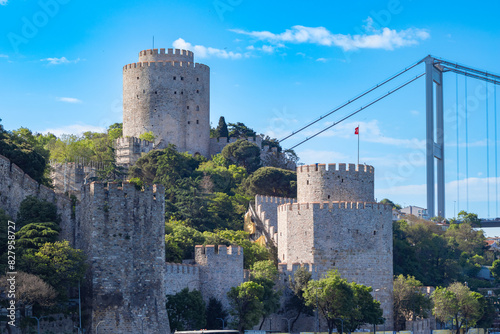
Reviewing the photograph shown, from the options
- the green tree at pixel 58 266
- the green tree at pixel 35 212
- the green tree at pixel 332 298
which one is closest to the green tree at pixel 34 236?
the green tree at pixel 58 266

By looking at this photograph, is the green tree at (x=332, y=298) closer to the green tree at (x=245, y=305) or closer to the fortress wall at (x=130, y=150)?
the green tree at (x=245, y=305)

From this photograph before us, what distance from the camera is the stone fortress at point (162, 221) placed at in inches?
1550

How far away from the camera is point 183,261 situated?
1896 inches

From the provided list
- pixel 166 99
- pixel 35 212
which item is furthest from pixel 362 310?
pixel 166 99

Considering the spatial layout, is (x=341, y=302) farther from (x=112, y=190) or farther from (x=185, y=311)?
(x=112, y=190)

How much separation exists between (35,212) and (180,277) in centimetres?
745

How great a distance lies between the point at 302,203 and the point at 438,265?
23078mm

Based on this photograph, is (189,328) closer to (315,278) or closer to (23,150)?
(315,278)

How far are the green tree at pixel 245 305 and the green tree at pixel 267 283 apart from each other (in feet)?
2.34

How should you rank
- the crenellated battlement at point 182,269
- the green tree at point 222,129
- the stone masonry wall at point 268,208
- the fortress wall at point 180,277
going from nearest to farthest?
1. the fortress wall at point 180,277
2. the crenellated battlement at point 182,269
3. the stone masonry wall at point 268,208
4. the green tree at point 222,129

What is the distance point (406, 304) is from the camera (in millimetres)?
53469

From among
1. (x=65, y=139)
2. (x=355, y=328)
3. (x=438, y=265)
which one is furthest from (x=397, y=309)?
(x=65, y=139)

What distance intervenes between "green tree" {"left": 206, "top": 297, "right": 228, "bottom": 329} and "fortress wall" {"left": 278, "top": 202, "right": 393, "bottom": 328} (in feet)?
23.3

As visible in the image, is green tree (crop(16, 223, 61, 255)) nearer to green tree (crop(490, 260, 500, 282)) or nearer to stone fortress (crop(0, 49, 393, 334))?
stone fortress (crop(0, 49, 393, 334))
